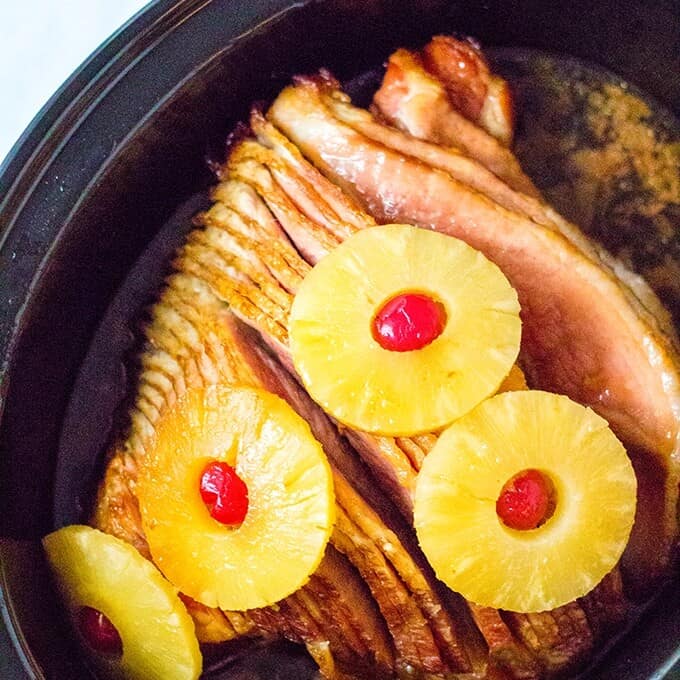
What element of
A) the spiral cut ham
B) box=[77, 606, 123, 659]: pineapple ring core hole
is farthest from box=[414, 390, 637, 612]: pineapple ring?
box=[77, 606, 123, 659]: pineapple ring core hole

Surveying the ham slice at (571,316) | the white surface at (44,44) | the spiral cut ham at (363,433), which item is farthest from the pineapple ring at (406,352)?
the white surface at (44,44)

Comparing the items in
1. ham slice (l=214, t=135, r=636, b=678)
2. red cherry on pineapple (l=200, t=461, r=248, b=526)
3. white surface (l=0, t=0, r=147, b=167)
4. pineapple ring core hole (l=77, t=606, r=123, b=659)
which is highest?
white surface (l=0, t=0, r=147, b=167)

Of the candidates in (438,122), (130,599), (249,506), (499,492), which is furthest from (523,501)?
(438,122)

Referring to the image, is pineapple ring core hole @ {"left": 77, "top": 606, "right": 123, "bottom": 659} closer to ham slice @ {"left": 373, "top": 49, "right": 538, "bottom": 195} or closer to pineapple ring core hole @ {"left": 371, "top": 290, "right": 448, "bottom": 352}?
pineapple ring core hole @ {"left": 371, "top": 290, "right": 448, "bottom": 352}

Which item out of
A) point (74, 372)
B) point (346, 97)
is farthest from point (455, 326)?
point (74, 372)

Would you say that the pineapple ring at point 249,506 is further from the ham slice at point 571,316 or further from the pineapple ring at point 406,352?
the ham slice at point 571,316

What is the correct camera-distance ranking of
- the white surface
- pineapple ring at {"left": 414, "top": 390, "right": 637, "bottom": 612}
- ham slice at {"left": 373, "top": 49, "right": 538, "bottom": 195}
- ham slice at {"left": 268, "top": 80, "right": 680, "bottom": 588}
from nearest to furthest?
pineapple ring at {"left": 414, "top": 390, "right": 637, "bottom": 612}
ham slice at {"left": 268, "top": 80, "right": 680, "bottom": 588}
ham slice at {"left": 373, "top": 49, "right": 538, "bottom": 195}
the white surface

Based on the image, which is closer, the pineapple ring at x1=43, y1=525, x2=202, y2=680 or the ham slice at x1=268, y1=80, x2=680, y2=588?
the pineapple ring at x1=43, y1=525, x2=202, y2=680
